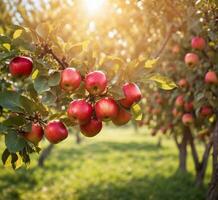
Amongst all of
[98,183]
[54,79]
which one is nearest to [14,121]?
[54,79]

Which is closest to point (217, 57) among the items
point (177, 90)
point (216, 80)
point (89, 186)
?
point (216, 80)

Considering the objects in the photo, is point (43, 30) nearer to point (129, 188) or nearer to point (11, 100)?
point (11, 100)

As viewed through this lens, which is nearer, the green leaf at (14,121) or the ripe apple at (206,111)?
the green leaf at (14,121)

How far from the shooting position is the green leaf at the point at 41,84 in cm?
243

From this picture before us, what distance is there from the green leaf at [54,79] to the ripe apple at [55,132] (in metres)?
0.37

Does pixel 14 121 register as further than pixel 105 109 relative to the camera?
Yes

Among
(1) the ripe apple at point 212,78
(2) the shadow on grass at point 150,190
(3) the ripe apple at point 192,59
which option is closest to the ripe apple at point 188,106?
(3) the ripe apple at point 192,59

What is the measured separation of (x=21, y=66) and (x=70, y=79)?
1.13 ft

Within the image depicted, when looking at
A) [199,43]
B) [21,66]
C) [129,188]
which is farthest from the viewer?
[129,188]

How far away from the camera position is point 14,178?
998 centimetres

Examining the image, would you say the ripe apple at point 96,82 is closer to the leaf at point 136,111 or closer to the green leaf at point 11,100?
the leaf at point 136,111

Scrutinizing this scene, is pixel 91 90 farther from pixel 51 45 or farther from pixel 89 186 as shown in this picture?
pixel 89 186

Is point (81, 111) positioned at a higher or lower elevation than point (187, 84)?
lower

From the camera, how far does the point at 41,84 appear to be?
248 cm
